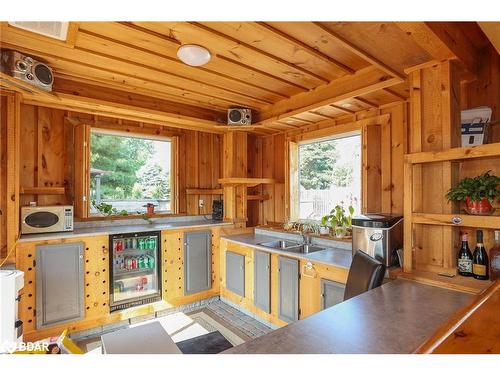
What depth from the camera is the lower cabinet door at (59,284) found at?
2.42m

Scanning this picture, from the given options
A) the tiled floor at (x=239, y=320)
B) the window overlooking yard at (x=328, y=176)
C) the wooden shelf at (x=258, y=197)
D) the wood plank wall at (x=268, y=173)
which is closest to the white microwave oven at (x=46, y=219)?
the tiled floor at (x=239, y=320)

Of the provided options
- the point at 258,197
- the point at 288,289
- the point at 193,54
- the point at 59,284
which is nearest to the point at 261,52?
the point at 193,54

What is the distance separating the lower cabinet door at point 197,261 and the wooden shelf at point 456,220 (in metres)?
2.39

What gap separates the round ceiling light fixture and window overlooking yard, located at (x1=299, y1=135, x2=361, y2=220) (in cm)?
183

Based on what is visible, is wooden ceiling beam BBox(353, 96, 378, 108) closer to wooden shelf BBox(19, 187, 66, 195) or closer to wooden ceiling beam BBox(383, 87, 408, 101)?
wooden ceiling beam BBox(383, 87, 408, 101)

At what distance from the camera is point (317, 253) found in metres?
2.53

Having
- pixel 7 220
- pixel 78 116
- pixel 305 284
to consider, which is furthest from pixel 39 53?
pixel 305 284

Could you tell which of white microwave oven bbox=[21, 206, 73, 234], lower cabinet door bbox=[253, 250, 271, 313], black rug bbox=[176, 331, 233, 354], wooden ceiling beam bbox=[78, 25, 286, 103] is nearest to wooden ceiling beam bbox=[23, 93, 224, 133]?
wooden ceiling beam bbox=[78, 25, 286, 103]

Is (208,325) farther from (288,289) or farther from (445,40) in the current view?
(445,40)

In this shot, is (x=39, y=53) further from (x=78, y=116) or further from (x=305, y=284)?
(x=305, y=284)

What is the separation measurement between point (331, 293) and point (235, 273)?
132 cm
